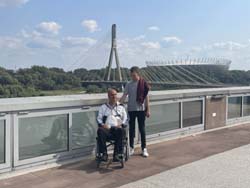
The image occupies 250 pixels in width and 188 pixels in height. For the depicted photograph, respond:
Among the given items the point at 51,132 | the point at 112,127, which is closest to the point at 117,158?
the point at 112,127

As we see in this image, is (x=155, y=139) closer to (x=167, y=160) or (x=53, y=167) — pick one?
(x=167, y=160)

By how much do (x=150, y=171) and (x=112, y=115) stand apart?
96 cm

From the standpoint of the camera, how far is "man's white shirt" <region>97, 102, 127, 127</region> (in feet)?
16.1

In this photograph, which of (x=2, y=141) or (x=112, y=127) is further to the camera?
(x=112, y=127)

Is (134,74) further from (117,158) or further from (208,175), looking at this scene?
(208,175)

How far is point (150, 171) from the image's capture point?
182 inches

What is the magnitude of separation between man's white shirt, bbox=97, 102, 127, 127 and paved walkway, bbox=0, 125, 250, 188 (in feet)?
2.02

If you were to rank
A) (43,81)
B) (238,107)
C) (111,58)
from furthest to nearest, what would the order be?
1. (111,58)
2. (43,81)
3. (238,107)

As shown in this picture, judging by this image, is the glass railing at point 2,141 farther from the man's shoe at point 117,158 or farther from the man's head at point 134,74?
the man's head at point 134,74

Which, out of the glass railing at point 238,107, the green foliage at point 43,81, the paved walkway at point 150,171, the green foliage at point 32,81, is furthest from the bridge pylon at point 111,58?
the paved walkway at point 150,171

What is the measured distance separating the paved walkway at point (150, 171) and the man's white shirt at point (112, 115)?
→ 0.62 meters

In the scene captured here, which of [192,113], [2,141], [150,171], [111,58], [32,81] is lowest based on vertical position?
[150,171]

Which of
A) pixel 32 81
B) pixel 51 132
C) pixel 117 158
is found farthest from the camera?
pixel 32 81

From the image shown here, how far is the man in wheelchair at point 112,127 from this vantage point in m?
4.74
